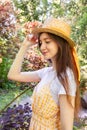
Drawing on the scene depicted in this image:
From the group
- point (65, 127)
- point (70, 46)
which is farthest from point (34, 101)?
point (70, 46)

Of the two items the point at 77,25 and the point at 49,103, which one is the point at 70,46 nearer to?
the point at 49,103

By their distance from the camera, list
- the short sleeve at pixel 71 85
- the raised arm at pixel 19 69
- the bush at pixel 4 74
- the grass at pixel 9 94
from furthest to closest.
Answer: the bush at pixel 4 74 → the grass at pixel 9 94 → the raised arm at pixel 19 69 → the short sleeve at pixel 71 85

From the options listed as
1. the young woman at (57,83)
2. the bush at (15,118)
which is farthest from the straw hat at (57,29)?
the bush at (15,118)

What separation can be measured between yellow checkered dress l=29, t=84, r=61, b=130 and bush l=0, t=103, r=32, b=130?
688 mm

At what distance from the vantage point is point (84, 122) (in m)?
4.95

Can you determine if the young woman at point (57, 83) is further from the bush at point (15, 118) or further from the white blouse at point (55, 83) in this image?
the bush at point (15, 118)

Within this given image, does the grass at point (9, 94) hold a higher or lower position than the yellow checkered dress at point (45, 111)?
lower

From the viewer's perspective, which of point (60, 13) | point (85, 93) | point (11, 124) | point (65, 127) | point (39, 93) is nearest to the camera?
point (65, 127)

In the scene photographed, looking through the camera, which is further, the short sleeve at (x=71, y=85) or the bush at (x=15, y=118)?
the bush at (x=15, y=118)

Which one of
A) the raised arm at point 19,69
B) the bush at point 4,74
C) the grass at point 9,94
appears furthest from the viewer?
the bush at point 4,74

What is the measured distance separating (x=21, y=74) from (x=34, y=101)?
30 centimetres

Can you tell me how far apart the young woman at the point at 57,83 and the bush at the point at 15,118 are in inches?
27.1

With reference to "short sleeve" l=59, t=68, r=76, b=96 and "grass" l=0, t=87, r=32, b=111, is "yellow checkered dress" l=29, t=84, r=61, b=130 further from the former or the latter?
"grass" l=0, t=87, r=32, b=111

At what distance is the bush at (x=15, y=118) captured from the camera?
246 centimetres
